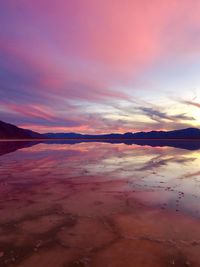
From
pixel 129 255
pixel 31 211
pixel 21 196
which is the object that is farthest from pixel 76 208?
pixel 129 255

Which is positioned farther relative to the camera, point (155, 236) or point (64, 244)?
point (155, 236)

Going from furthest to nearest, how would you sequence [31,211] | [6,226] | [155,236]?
[31,211]
[6,226]
[155,236]

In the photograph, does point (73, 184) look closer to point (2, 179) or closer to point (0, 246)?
point (2, 179)

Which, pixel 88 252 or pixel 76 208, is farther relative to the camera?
pixel 76 208

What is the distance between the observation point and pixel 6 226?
17.7ft

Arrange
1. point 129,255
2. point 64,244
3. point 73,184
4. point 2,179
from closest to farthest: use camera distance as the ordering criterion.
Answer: point 129,255
point 64,244
point 73,184
point 2,179

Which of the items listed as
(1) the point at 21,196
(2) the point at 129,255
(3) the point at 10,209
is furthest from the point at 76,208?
(2) the point at 129,255

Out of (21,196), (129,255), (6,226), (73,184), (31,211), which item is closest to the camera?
(129,255)

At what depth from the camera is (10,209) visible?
21.6 feet

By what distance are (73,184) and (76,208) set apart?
3.21 m

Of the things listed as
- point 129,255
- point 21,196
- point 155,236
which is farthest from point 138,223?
point 21,196

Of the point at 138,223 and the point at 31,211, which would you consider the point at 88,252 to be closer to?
the point at 138,223

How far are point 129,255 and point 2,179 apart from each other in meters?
7.83

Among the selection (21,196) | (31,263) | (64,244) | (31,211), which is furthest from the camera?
(21,196)
